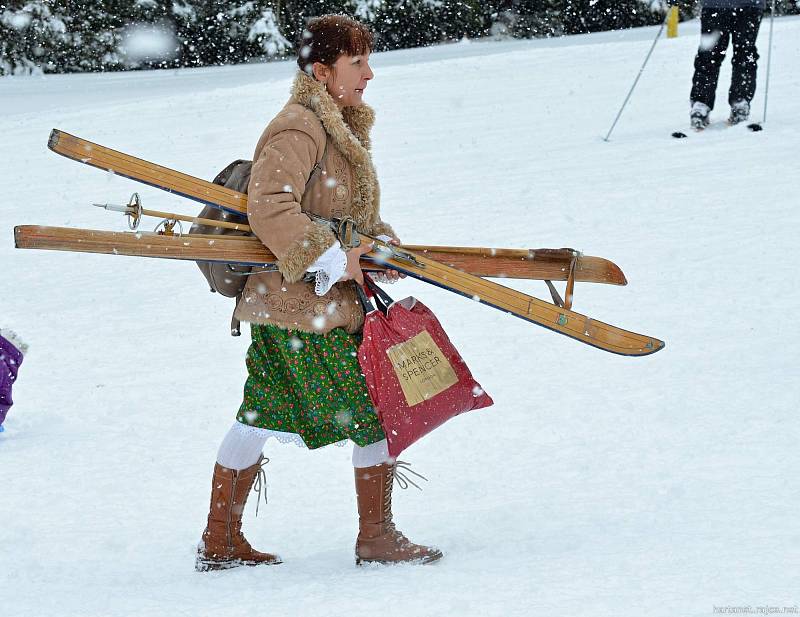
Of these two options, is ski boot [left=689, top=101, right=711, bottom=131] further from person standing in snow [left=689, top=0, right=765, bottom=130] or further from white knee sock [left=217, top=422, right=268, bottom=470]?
white knee sock [left=217, top=422, right=268, bottom=470]

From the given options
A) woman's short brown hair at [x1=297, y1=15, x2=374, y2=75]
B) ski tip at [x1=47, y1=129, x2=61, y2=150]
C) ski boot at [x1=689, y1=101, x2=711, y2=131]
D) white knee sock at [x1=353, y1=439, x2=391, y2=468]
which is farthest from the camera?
ski boot at [x1=689, y1=101, x2=711, y2=131]

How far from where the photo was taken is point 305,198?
2740 mm

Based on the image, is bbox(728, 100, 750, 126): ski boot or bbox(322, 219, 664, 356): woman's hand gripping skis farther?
bbox(728, 100, 750, 126): ski boot

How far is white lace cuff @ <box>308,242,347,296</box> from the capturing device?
262 cm

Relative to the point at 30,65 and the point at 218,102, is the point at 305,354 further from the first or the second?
the point at 30,65

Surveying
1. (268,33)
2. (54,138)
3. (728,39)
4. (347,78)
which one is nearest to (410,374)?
(347,78)

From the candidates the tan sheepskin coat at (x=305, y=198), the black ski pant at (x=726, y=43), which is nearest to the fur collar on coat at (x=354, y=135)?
the tan sheepskin coat at (x=305, y=198)

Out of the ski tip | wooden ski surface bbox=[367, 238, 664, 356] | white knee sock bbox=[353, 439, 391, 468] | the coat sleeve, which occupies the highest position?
the ski tip

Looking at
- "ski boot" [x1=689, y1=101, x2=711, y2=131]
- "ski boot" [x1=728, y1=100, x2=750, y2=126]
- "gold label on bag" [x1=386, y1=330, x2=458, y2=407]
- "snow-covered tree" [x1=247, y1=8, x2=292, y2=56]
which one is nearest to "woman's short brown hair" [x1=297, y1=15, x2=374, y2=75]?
"gold label on bag" [x1=386, y1=330, x2=458, y2=407]

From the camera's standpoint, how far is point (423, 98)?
11.5 m

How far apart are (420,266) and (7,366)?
7.44 feet

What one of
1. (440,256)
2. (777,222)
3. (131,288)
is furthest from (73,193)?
(440,256)

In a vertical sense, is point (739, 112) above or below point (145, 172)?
below

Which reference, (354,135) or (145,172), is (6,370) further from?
(354,135)
